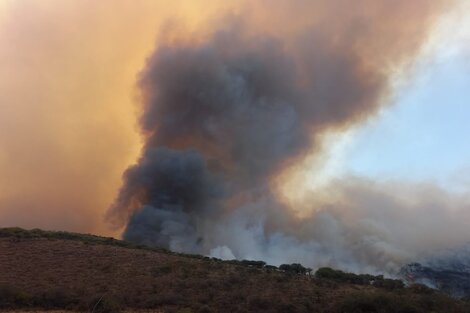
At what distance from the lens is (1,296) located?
32.2 metres

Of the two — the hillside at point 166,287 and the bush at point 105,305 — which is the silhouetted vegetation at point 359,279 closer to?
the hillside at point 166,287

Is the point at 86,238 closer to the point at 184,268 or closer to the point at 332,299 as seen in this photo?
the point at 184,268

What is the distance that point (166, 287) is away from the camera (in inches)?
1467

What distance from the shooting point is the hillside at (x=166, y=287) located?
32.7 metres

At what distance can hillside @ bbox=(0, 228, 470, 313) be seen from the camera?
107ft

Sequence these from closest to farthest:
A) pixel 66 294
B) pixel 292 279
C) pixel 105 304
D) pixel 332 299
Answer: pixel 105 304 < pixel 66 294 < pixel 332 299 < pixel 292 279

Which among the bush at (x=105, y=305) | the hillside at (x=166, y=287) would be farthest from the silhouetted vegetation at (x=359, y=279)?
the bush at (x=105, y=305)

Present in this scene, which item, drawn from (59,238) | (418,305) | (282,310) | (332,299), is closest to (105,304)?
(282,310)

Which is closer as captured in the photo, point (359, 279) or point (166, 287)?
point (166, 287)

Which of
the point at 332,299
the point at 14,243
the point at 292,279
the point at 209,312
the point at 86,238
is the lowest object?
the point at 209,312

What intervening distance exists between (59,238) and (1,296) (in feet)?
77.0

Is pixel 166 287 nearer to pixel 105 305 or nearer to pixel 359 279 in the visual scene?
pixel 105 305

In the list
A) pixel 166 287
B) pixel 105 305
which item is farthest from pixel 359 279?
pixel 105 305

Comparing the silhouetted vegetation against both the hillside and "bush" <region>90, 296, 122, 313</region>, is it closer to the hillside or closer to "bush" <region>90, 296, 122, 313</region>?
the hillside
